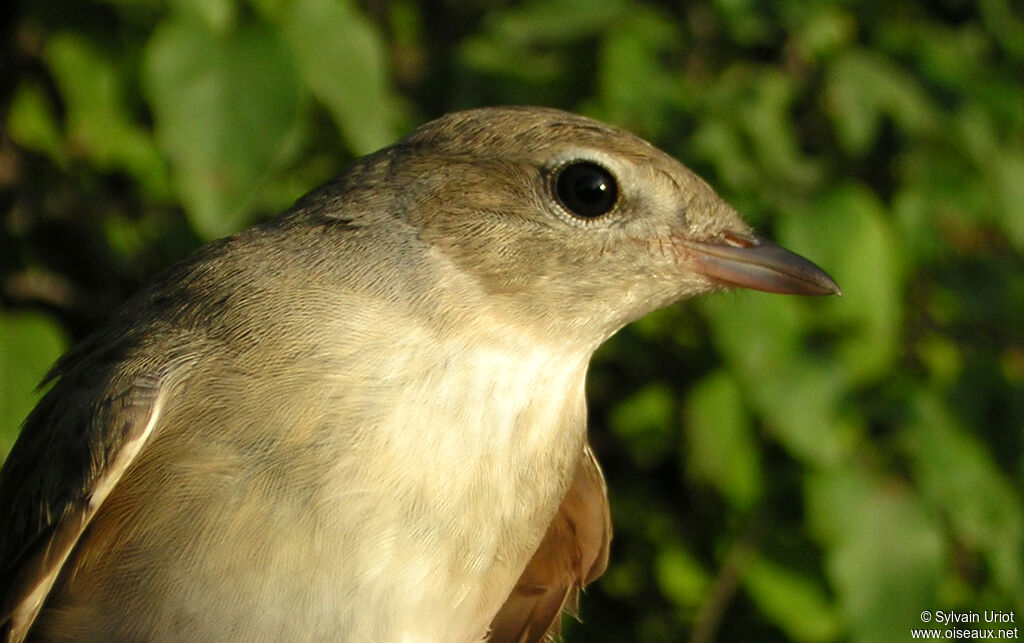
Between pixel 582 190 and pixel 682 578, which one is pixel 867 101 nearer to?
pixel 582 190

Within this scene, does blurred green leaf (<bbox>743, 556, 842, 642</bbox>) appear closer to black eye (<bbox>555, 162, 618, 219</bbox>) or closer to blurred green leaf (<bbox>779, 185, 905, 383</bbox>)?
blurred green leaf (<bbox>779, 185, 905, 383</bbox>)

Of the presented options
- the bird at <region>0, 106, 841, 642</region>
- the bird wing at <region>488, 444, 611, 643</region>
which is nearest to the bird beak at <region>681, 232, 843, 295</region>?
the bird at <region>0, 106, 841, 642</region>

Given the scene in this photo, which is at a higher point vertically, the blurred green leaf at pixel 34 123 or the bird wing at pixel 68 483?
the blurred green leaf at pixel 34 123

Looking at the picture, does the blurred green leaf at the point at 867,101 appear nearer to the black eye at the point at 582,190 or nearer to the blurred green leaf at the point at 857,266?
the blurred green leaf at the point at 857,266

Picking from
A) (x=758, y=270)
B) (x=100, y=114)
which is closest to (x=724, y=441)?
(x=758, y=270)

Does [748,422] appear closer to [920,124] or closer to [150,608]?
[920,124]

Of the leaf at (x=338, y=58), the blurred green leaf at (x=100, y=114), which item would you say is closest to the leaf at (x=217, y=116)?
the leaf at (x=338, y=58)
